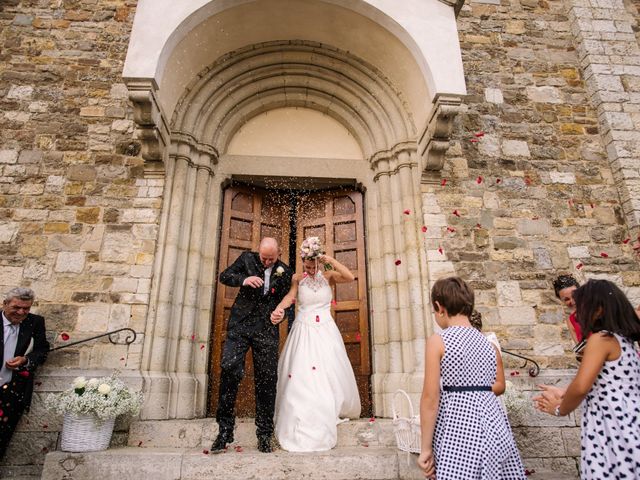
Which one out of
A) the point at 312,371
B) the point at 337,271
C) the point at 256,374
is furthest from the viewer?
the point at 337,271

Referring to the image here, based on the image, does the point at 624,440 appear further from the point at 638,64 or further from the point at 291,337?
the point at 638,64

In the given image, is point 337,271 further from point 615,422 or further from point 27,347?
point 27,347

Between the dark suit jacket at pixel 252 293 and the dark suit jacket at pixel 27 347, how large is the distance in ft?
5.53

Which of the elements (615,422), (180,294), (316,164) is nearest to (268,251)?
(180,294)

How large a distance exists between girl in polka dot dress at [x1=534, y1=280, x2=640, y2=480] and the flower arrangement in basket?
3.01m

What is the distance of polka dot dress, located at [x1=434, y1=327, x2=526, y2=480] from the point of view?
1.78 m

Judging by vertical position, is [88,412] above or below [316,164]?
below

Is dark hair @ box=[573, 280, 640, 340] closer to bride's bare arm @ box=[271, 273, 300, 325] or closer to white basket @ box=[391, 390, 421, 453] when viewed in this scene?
white basket @ box=[391, 390, 421, 453]

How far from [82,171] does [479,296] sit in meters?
4.42

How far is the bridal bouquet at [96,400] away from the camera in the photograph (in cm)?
330

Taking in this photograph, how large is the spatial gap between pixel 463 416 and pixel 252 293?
216 cm

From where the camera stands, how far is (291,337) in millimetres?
3908

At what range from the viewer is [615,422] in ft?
5.94

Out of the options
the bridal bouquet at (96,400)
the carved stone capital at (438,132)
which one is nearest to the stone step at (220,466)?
the bridal bouquet at (96,400)
